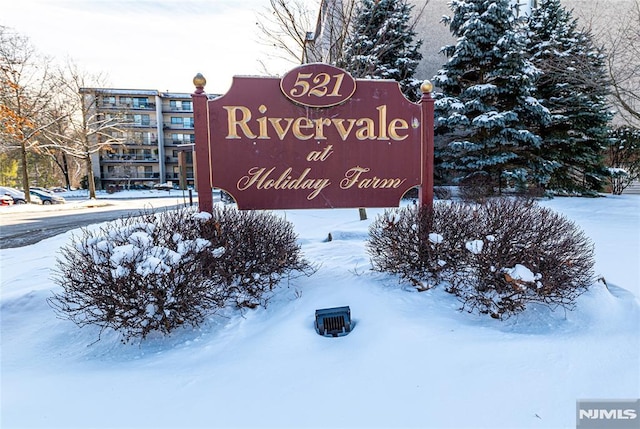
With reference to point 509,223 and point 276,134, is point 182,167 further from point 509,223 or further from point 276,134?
point 509,223

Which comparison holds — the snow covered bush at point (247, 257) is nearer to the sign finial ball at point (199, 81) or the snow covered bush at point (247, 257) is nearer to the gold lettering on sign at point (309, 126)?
the gold lettering on sign at point (309, 126)

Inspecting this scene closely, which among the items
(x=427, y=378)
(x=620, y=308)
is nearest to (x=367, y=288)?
(x=427, y=378)

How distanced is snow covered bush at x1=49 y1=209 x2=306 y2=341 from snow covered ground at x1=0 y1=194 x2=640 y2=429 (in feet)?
0.70

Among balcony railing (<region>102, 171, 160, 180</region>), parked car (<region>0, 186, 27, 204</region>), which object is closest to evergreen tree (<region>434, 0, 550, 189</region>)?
parked car (<region>0, 186, 27, 204</region>)

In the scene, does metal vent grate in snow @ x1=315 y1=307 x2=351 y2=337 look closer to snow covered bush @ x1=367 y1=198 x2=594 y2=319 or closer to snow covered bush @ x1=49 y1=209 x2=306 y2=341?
snow covered bush @ x1=49 y1=209 x2=306 y2=341

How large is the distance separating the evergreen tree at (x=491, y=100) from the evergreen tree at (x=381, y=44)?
4.87ft

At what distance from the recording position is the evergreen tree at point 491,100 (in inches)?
485

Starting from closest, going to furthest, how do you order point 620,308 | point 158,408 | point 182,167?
point 158,408 → point 620,308 → point 182,167

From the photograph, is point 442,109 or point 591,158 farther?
point 591,158

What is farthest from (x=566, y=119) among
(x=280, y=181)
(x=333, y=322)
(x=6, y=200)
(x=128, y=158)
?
(x=128, y=158)

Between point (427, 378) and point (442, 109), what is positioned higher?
point (442, 109)

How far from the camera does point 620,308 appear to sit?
3.33 meters

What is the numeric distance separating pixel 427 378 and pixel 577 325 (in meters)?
1.75

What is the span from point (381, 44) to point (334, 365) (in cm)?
1097
